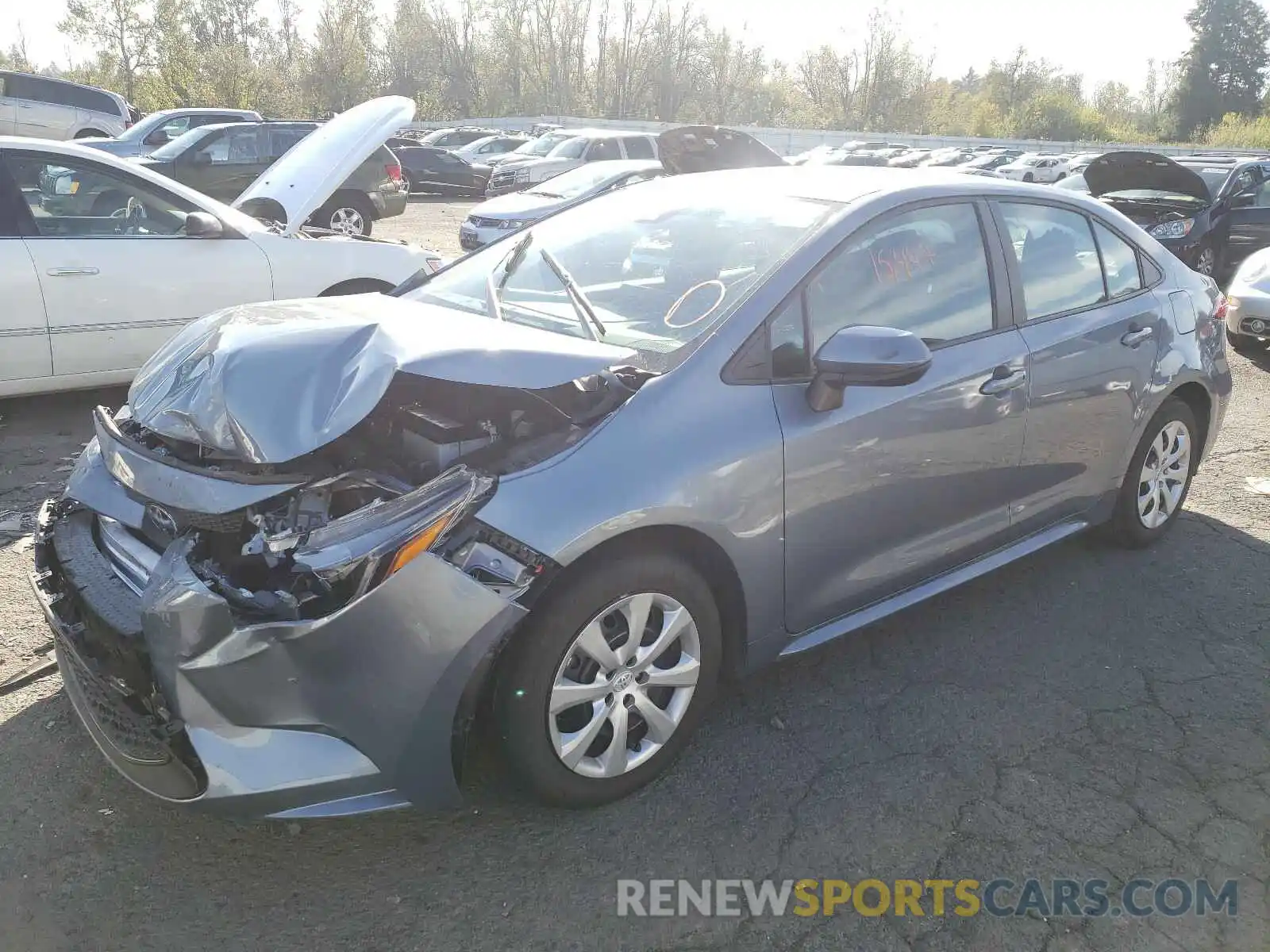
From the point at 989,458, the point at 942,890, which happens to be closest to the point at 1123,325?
the point at 989,458

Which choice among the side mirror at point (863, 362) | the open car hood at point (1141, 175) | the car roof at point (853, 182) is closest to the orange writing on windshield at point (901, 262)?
the car roof at point (853, 182)

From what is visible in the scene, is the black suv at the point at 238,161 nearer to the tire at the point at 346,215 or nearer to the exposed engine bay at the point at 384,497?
the tire at the point at 346,215

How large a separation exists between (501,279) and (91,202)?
3371mm

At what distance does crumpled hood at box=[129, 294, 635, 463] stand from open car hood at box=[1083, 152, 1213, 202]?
32.3ft

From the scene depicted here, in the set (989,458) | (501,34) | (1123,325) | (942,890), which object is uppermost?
(501,34)

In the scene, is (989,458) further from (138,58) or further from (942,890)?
(138,58)

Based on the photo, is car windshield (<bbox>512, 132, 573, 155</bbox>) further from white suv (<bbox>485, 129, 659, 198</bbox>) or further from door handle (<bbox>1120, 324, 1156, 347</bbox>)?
door handle (<bbox>1120, 324, 1156, 347</bbox>)

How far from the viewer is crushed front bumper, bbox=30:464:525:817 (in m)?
2.18

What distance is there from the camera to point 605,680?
2.57 metres

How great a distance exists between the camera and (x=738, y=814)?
106 inches

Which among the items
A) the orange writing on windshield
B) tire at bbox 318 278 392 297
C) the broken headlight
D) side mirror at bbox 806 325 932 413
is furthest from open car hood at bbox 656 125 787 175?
the broken headlight

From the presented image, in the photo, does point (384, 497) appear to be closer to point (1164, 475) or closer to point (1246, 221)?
point (1164, 475)

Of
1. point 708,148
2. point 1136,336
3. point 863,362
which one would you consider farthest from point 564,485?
point 708,148

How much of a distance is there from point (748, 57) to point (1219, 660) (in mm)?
71441
